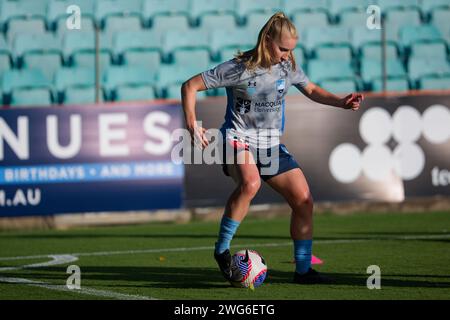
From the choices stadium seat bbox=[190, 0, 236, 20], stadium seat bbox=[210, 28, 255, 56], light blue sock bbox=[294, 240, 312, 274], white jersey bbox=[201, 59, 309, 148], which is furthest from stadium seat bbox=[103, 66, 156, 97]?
light blue sock bbox=[294, 240, 312, 274]

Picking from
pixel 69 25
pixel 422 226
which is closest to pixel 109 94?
pixel 69 25

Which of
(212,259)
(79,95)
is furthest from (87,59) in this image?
(212,259)

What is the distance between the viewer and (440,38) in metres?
18.2

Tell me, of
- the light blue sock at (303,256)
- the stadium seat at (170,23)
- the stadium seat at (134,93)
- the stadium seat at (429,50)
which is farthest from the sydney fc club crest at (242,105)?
the stadium seat at (429,50)

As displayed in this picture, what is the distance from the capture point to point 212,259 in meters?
9.87

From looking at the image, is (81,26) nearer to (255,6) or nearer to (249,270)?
(255,6)

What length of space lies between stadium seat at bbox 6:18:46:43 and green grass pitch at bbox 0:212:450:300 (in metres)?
5.15

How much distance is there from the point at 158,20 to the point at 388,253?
9.04m

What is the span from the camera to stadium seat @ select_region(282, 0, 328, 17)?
731 inches

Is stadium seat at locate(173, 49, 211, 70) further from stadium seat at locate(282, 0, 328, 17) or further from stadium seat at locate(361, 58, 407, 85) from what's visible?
stadium seat at locate(361, 58, 407, 85)

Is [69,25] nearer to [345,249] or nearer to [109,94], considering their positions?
[109,94]

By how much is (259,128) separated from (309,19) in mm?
10730

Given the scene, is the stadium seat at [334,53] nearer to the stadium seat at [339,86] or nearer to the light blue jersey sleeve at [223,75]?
the stadium seat at [339,86]
